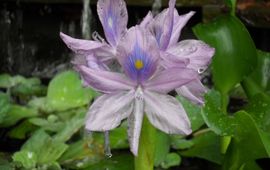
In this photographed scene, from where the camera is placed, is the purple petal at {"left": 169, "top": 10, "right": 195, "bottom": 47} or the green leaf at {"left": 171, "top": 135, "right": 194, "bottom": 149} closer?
the purple petal at {"left": 169, "top": 10, "right": 195, "bottom": 47}

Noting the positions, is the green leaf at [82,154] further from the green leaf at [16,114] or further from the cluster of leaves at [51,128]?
the green leaf at [16,114]

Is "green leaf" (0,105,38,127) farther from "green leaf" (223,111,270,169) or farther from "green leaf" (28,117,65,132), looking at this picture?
"green leaf" (223,111,270,169)

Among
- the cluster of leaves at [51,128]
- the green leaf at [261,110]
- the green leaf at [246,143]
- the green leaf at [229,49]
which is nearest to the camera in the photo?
the green leaf at [246,143]

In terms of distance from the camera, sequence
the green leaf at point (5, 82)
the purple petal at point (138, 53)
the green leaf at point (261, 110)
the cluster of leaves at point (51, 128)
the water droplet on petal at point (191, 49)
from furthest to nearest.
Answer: the green leaf at point (5, 82), the cluster of leaves at point (51, 128), the green leaf at point (261, 110), the water droplet on petal at point (191, 49), the purple petal at point (138, 53)

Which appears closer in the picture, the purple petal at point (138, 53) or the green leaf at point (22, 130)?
the purple petal at point (138, 53)

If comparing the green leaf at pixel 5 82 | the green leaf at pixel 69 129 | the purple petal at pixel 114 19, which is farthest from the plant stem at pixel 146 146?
the green leaf at pixel 5 82

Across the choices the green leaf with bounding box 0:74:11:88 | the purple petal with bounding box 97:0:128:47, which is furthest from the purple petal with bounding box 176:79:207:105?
the green leaf with bounding box 0:74:11:88

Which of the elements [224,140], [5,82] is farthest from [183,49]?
[5,82]

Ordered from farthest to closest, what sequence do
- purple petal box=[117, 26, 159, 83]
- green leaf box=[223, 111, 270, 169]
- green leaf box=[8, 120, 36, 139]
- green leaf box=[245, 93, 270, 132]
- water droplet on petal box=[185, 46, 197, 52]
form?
green leaf box=[8, 120, 36, 139]
green leaf box=[245, 93, 270, 132]
green leaf box=[223, 111, 270, 169]
water droplet on petal box=[185, 46, 197, 52]
purple petal box=[117, 26, 159, 83]
